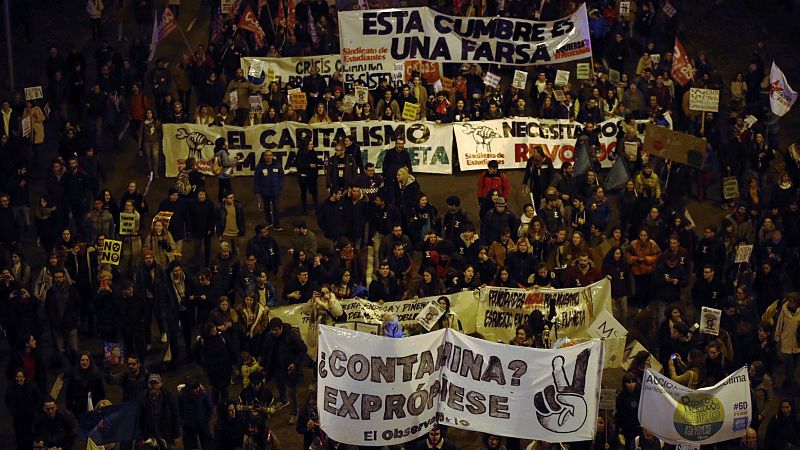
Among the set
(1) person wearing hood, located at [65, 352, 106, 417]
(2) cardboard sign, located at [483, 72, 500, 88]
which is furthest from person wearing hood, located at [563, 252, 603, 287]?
(2) cardboard sign, located at [483, 72, 500, 88]

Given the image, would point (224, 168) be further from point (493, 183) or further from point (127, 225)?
point (493, 183)

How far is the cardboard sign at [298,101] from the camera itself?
31.0 metres

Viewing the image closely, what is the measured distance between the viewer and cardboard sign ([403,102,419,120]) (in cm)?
3044

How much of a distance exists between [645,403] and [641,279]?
423 centimetres

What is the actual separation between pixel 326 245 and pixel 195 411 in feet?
18.8

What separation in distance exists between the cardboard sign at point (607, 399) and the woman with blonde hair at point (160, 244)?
7.30 m

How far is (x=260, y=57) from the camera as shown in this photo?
33.0 meters

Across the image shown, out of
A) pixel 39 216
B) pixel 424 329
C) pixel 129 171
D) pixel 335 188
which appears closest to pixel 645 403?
pixel 424 329

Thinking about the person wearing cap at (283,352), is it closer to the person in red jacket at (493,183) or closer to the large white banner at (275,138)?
the person in red jacket at (493,183)

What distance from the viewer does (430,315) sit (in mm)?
23109

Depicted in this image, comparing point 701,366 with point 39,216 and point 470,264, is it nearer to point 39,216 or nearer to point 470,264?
point 470,264

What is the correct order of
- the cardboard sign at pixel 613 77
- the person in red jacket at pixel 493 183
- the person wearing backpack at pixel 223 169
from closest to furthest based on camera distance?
the person in red jacket at pixel 493 183, the person wearing backpack at pixel 223 169, the cardboard sign at pixel 613 77

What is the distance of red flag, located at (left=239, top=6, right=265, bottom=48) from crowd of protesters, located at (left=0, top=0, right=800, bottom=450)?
1036 millimetres

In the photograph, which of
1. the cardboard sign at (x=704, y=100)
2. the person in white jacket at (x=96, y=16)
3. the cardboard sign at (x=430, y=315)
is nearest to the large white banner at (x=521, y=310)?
the cardboard sign at (x=430, y=315)
